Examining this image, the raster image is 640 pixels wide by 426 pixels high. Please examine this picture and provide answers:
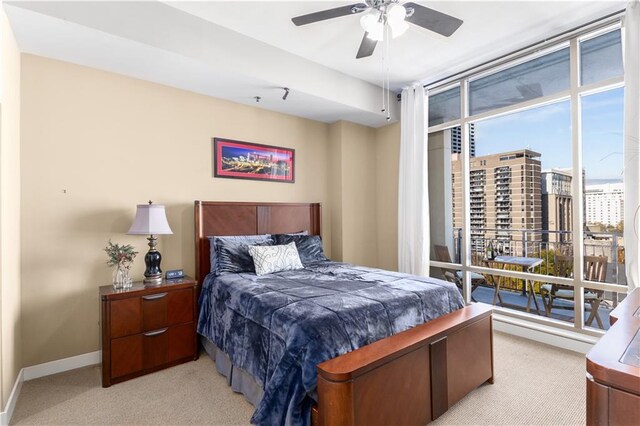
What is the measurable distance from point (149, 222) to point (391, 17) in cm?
244

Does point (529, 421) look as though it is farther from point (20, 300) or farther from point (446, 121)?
point (20, 300)

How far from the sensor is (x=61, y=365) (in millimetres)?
2723

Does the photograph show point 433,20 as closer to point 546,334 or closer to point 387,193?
point 387,193

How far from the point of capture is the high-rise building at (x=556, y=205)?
333 centimetres

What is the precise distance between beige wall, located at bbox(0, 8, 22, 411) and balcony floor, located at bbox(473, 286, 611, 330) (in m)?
4.58

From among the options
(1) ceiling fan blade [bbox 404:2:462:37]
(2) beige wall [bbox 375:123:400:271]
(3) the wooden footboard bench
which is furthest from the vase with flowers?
(2) beige wall [bbox 375:123:400:271]

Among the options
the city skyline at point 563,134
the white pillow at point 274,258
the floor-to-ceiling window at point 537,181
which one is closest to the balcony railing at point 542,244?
the floor-to-ceiling window at point 537,181

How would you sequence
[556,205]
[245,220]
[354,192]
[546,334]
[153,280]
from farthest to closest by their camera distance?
[354,192] < [245,220] < [556,205] < [546,334] < [153,280]

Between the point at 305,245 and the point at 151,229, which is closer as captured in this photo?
the point at 151,229

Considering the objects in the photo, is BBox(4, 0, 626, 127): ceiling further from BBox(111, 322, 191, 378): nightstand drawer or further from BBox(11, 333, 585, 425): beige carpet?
BBox(11, 333, 585, 425): beige carpet

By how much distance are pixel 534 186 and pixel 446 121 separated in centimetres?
→ 132

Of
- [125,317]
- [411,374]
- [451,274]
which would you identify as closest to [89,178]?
[125,317]

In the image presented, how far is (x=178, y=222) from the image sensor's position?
11.1ft

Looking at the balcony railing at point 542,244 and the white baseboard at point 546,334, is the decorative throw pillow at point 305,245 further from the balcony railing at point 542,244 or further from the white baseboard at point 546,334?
the white baseboard at point 546,334
